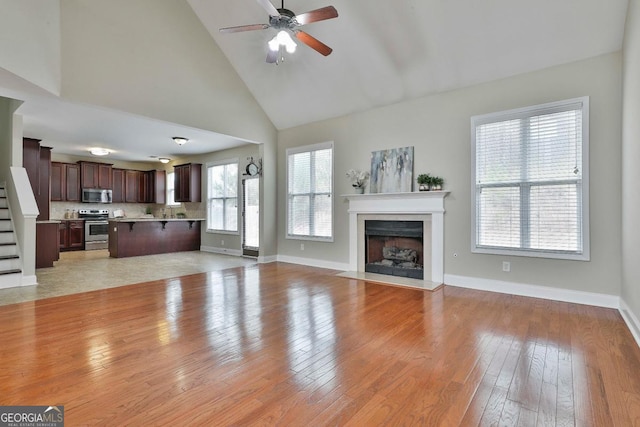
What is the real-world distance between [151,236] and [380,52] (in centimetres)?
691

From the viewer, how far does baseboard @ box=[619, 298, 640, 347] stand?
8.99 ft

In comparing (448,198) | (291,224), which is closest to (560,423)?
(448,198)

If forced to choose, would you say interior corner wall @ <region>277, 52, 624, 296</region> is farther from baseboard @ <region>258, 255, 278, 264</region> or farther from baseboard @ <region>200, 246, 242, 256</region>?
baseboard @ <region>200, 246, 242, 256</region>

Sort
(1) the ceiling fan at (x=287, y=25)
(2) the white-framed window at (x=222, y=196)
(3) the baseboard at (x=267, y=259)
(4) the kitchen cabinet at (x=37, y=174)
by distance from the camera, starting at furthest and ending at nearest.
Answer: (2) the white-framed window at (x=222, y=196) → (3) the baseboard at (x=267, y=259) → (4) the kitchen cabinet at (x=37, y=174) → (1) the ceiling fan at (x=287, y=25)

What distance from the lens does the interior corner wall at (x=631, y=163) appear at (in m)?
2.81

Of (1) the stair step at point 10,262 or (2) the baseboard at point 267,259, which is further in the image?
(2) the baseboard at point 267,259

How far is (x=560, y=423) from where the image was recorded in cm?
167

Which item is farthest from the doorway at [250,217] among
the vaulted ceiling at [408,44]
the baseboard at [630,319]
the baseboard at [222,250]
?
the baseboard at [630,319]

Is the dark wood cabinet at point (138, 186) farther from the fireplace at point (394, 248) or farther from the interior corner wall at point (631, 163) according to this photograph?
the interior corner wall at point (631, 163)

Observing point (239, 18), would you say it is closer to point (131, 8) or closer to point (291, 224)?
point (131, 8)

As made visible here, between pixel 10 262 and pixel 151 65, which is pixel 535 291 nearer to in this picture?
pixel 151 65

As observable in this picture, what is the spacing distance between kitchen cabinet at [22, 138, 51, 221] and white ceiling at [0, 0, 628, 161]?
0.94 feet

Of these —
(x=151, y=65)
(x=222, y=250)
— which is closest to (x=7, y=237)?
(x=151, y=65)

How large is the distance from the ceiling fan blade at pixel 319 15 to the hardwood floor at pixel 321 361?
3.14 metres
